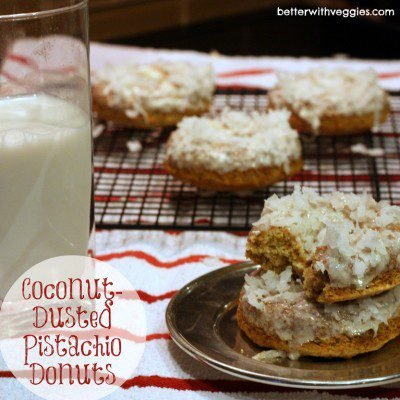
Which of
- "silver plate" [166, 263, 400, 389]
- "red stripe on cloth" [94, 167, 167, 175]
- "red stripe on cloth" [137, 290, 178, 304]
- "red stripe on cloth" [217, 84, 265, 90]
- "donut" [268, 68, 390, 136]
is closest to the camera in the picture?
"silver plate" [166, 263, 400, 389]

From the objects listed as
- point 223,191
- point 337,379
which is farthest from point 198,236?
point 337,379

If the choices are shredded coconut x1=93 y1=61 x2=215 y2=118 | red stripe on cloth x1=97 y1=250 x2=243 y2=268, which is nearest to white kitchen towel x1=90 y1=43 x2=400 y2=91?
shredded coconut x1=93 y1=61 x2=215 y2=118

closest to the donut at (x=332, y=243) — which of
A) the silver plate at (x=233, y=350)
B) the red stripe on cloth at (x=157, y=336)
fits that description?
the silver plate at (x=233, y=350)

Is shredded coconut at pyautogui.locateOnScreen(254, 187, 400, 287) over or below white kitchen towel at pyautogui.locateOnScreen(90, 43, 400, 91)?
over

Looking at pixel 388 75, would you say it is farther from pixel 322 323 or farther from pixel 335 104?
pixel 322 323

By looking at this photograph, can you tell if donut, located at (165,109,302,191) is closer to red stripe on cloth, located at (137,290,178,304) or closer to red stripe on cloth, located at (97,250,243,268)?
red stripe on cloth, located at (97,250,243,268)

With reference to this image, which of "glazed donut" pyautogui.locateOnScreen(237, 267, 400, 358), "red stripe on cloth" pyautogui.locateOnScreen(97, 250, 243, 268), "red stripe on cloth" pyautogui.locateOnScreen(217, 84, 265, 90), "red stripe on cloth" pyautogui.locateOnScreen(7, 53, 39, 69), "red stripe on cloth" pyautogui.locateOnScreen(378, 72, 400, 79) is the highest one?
"red stripe on cloth" pyautogui.locateOnScreen(7, 53, 39, 69)

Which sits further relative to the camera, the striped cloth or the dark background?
the dark background
